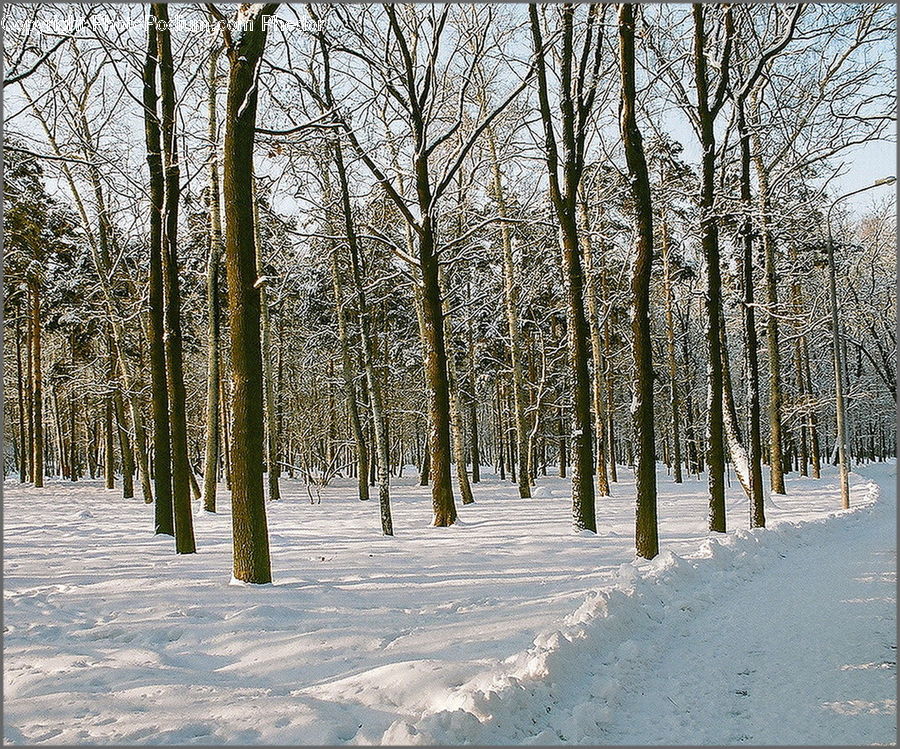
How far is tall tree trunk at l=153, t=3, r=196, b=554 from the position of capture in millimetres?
9195

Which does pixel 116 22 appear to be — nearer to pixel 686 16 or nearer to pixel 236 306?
pixel 236 306

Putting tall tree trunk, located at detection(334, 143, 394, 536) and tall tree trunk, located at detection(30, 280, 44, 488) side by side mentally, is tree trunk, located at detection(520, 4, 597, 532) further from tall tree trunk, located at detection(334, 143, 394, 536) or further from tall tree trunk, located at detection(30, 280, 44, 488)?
tall tree trunk, located at detection(30, 280, 44, 488)

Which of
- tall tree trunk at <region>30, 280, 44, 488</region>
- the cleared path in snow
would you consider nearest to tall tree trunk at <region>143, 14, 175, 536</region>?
the cleared path in snow

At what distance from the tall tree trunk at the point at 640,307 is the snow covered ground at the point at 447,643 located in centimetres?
67

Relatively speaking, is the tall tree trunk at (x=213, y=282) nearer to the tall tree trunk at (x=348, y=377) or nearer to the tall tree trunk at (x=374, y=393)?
the tall tree trunk at (x=374, y=393)

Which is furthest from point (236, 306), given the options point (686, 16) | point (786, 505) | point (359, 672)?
point (786, 505)

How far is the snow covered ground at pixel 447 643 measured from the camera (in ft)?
13.1

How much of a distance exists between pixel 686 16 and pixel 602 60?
7.81 feet

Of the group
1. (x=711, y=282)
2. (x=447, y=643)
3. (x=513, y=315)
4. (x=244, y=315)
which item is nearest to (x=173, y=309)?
(x=244, y=315)

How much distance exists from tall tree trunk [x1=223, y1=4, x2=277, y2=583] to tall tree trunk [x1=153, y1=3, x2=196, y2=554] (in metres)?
2.53

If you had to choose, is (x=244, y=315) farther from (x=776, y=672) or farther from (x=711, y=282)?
(x=711, y=282)

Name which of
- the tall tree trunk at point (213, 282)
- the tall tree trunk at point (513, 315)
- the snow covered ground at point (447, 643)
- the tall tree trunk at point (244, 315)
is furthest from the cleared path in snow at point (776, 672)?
the tall tree trunk at point (513, 315)

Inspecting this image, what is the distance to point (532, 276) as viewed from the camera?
20109mm

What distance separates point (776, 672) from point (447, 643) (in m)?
2.56
